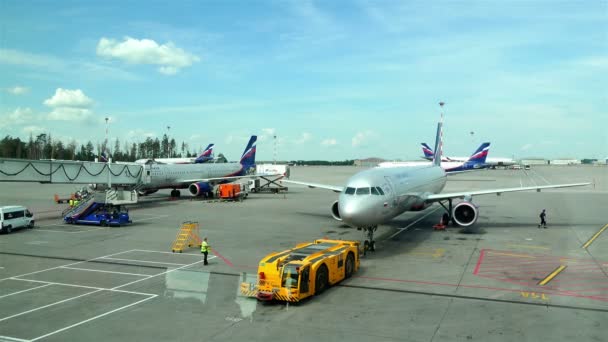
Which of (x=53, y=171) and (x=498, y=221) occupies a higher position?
(x=53, y=171)

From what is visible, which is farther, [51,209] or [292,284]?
[51,209]

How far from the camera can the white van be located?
30.0 meters

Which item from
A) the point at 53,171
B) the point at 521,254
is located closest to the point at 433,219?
the point at 521,254

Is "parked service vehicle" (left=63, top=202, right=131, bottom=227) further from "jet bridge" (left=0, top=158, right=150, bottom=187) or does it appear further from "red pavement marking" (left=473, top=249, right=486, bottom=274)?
"red pavement marking" (left=473, top=249, right=486, bottom=274)

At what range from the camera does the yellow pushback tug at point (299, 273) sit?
15477 millimetres

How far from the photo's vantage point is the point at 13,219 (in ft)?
101

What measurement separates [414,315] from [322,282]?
391 centimetres

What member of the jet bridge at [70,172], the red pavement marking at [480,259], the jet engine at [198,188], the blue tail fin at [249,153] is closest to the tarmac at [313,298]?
the red pavement marking at [480,259]

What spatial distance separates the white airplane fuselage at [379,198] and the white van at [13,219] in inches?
912

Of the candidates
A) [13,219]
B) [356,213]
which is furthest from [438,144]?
[13,219]

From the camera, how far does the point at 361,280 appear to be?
61.5ft

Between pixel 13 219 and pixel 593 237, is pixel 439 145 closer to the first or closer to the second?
pixel 593 237

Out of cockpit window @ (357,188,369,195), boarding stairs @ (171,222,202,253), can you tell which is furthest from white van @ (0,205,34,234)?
cockpit window @ (357,188,369,195)

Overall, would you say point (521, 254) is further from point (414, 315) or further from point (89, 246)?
point (89, 246)
